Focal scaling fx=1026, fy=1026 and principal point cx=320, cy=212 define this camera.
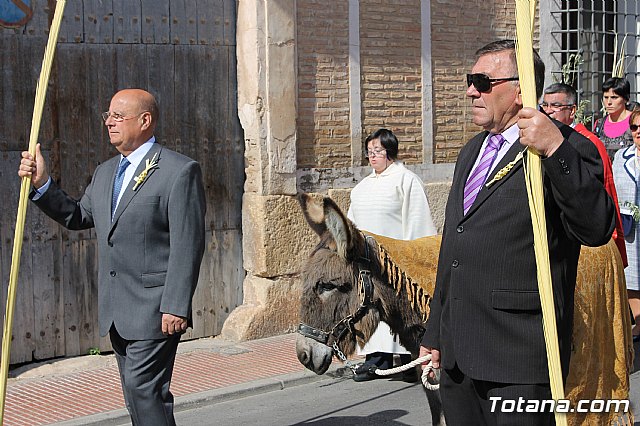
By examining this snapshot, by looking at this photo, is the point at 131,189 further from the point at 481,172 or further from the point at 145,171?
the point at 481,172

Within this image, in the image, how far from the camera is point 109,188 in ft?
17.4

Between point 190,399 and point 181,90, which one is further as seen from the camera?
point 181,90

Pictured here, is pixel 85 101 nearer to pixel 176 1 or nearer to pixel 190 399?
pixel 176 1

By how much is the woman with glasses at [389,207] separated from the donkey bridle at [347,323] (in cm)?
251

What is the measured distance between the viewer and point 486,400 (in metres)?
3.78

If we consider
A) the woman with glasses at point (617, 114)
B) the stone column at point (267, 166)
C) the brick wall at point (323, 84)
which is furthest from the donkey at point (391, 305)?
the woman with glasses at point (617, 114)

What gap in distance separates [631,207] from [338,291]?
437 cm

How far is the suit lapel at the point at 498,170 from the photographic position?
3.68 meters

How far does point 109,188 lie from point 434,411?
2188 mm

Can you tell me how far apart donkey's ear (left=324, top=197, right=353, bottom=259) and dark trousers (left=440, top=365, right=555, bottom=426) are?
5.49 ft

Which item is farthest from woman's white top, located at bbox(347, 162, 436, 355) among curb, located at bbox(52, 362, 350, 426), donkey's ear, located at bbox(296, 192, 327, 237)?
donkey's ear, located at bbox(296, 192, 327, 237)

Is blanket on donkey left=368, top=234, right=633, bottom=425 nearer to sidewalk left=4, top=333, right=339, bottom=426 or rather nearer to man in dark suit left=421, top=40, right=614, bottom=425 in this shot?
man in dark suit left=421, top=40, right=614, bottom=425

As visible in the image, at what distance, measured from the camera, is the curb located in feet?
Result: 23.0

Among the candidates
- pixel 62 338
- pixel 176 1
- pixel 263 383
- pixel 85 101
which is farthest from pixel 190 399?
pixel 176 1
